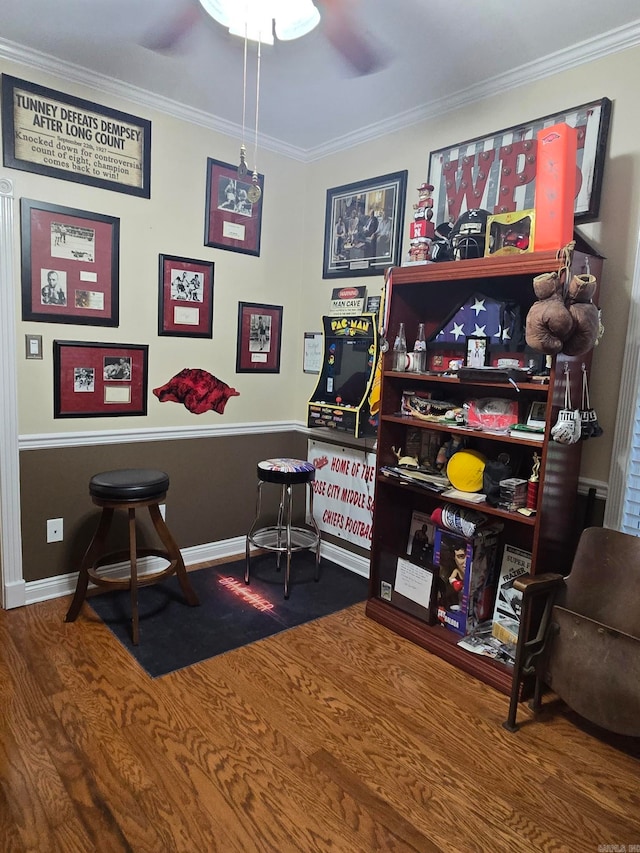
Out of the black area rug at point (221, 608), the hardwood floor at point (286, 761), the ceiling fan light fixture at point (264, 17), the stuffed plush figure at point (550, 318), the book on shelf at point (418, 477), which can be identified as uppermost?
the ceiling fan light fixture at point (264, 17)

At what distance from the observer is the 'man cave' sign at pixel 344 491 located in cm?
313

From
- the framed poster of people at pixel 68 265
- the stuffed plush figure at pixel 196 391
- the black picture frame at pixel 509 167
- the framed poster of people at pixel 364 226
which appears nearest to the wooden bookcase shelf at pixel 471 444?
the black picture frame at pixel 509 167

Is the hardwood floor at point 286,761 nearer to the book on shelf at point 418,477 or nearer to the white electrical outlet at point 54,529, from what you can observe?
the white electrical outlet at point 54,529

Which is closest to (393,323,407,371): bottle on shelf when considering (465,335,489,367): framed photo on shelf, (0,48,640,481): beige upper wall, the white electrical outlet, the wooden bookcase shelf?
the wooden bookcase shelf

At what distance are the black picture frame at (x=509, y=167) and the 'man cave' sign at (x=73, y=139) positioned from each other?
1497 mm

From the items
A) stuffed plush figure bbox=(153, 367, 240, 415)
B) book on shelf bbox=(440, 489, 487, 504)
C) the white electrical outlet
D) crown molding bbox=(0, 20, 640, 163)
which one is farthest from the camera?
stuffed plush figure bbox=(153, 367, 240, 415)

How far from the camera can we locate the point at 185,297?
301cm

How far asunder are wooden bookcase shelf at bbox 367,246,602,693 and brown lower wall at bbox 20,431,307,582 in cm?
101

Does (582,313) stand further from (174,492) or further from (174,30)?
(174,492)

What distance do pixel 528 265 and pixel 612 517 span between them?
105 cm

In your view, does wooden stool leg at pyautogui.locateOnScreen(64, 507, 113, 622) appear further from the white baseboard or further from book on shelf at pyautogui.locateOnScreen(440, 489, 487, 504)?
book on shelf at pyautogui.locateOnScreen(440, 489, 487, 504)

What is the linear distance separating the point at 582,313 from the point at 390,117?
1.67m

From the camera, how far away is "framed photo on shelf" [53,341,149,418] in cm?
264

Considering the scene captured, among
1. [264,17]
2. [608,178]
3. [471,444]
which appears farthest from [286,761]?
[264,17]
